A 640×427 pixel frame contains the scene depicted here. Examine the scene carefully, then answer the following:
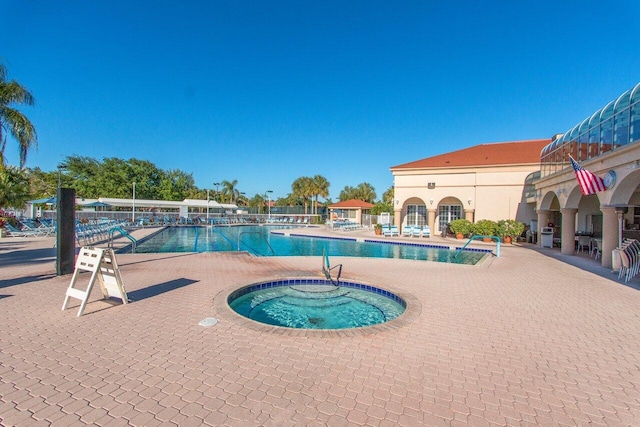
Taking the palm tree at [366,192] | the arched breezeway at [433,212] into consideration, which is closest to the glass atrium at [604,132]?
the arched breezeway at [433,212]

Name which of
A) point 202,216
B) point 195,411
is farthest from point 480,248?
point 202,216

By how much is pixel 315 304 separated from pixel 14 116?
13072 millimetres

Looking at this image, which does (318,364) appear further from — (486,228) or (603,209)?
(486,228)

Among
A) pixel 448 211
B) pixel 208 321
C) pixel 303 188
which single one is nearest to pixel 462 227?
pixel 448 211

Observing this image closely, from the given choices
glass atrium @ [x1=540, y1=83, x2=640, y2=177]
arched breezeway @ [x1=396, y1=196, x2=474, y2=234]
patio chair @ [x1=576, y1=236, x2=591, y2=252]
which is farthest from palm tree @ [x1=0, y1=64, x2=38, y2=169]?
patio chair @ [x1=576, y1=236, x2=591, y2=252]

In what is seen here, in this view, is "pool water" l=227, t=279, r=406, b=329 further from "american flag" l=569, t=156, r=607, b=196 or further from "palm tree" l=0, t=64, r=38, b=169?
"palm tree" l=0, t=64, r=38, b=169

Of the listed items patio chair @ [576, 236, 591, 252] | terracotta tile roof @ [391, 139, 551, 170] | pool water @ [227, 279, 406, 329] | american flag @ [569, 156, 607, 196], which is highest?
terracotta tile roof @ [391, 139, 551, 170]

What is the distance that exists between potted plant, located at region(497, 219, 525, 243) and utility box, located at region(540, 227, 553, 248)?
1.66 metres

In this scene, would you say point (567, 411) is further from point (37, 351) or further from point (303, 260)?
point (303, 260)

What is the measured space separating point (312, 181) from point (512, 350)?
44224mm

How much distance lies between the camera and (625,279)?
7.68 metres

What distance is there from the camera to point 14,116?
1109 cm

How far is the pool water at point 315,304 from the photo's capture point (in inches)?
219

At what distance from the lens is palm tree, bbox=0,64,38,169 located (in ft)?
35.9
